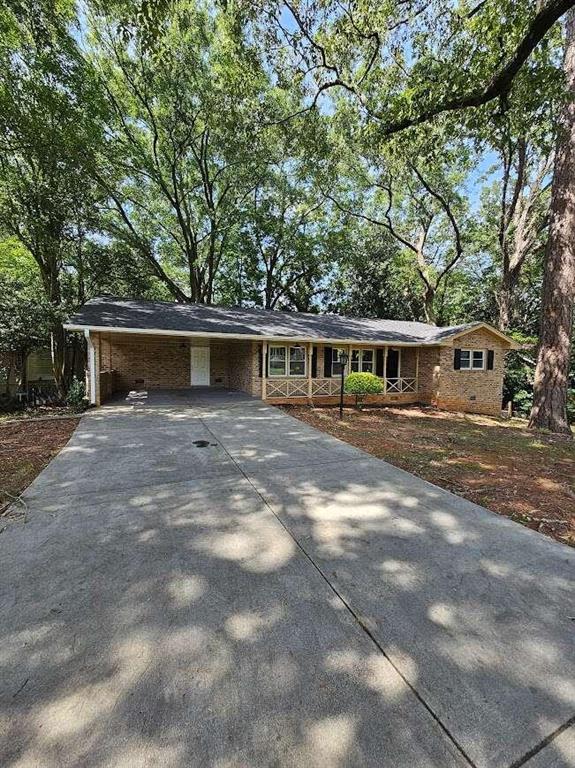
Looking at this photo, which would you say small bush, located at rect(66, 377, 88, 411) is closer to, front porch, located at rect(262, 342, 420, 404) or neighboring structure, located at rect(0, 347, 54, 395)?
neighboring structure, located at rect(0, 347, 54, 395)

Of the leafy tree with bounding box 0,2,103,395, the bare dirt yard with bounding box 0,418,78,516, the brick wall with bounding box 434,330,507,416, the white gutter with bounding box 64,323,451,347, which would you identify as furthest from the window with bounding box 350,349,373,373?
the leafy tree with bounding box 0,2,103,395

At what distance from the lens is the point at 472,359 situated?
13742 millimetres

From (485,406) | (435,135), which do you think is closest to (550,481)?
(435,135)

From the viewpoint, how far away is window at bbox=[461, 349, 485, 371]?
13.6 meters

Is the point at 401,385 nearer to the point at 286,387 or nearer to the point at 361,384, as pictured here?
Result: the point at 361,384

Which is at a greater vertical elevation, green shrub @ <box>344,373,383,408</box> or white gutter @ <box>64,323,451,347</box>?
white gutter @ <box>64,323,451,347</box>

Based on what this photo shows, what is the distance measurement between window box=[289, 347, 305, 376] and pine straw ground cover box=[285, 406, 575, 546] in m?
2.89

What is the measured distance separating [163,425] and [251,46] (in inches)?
352

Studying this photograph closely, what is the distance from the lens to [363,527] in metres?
3.40

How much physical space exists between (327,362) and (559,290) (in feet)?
22.8

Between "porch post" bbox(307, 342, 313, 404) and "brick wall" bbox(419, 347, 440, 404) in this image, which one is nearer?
"porch post" bbox(307, 342, 313, 404)

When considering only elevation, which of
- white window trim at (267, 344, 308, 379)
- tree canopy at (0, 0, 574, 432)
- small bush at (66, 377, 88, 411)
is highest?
tree canopy at (0, 0, 574, 432)

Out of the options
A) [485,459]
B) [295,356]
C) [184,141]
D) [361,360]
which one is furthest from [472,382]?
[184,141]

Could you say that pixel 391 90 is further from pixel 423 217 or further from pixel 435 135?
pixel 423 217
